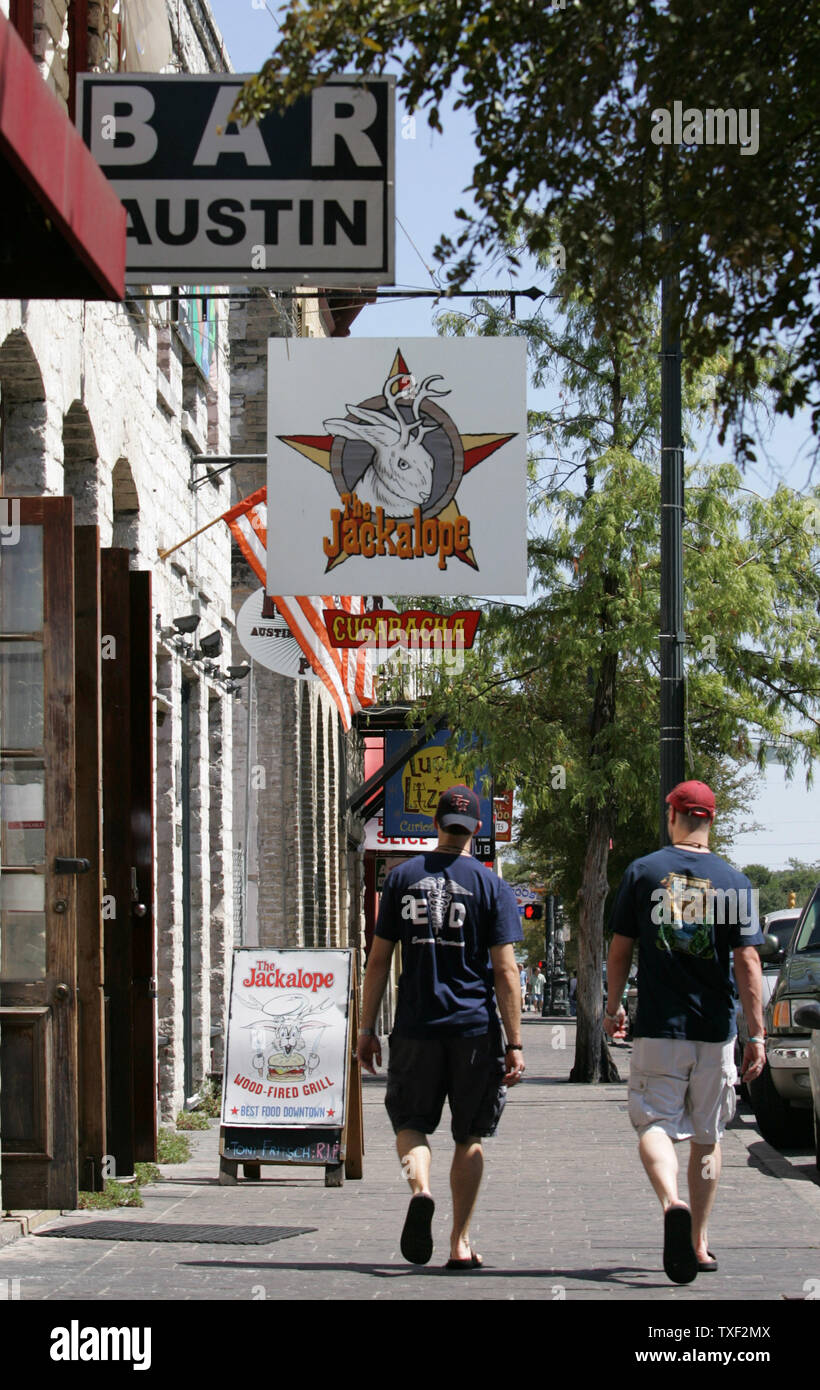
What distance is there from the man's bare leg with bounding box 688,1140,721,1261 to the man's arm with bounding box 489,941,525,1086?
712 millimetres

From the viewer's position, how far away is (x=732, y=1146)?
15391 millimetres

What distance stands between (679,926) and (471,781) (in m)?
17.4

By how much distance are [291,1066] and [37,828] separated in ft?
9.31

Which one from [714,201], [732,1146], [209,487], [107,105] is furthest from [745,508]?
[714,201]

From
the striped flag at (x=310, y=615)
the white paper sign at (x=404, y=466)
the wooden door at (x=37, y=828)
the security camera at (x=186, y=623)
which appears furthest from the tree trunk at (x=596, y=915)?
the wooden door at (x=37, y=828)

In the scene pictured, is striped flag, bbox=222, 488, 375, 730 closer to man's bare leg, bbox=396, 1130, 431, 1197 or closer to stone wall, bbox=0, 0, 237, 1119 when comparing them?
stone wall, bbox=0, 0, 237, 1119

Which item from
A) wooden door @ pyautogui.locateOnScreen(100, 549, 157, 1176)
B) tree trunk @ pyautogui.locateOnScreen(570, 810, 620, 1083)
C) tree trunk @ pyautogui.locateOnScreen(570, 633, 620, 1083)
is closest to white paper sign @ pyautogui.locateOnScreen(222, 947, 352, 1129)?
wooden door @ pyautogui.locateOnScreen(100, 549, 157, 1176)

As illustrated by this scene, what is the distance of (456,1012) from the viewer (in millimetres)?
7957

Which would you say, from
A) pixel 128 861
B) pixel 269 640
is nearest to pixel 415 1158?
pixel 128 861

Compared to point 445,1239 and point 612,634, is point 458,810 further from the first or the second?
point 612,634

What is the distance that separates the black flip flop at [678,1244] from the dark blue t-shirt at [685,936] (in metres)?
0.75

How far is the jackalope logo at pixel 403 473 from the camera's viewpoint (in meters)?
13.0

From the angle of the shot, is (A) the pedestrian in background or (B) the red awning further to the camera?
(A) the pedestrian in background

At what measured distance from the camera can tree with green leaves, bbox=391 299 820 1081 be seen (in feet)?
74.4
